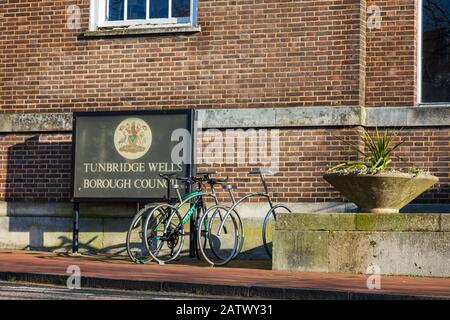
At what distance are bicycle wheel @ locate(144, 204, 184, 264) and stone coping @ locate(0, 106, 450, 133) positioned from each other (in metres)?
1.82

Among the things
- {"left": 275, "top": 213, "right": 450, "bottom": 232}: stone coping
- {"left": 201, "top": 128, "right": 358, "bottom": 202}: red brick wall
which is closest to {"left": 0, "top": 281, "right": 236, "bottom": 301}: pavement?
{"left": 275, "top": 213, "right": 450, "bottom": 232}: stone coping

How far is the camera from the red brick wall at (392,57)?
1434cm

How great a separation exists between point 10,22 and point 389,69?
593 centimetres

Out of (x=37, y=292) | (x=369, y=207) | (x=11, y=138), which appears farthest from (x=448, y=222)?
(x=11, y=138)

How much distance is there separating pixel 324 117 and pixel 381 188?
7.33 ft

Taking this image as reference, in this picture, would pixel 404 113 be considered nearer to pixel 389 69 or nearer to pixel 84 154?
pixel 389 69

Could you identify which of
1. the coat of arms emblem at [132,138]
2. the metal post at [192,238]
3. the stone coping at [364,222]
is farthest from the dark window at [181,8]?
the stone coping at [364,222]

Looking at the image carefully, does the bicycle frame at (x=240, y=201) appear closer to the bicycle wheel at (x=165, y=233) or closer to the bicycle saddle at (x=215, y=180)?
the bicycle saddle at (x=215, y=180)

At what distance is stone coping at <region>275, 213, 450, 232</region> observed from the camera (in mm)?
12016

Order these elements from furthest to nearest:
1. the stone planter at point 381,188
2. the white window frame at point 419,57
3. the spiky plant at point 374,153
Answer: the white window frame at point 419,57, the spiky plant at point 374,153, the stone planter at point 381,188

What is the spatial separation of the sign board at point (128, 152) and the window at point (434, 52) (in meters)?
3.36

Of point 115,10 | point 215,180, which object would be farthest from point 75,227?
point 115,10

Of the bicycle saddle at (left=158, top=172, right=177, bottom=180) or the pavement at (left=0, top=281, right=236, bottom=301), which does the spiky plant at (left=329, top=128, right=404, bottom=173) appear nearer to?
the bicycle saddle at (left=158, top=172, right=177, bottom=180)
